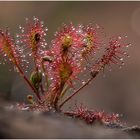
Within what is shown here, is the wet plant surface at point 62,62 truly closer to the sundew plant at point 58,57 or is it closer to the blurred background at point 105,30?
the sundew plant at point 58,57

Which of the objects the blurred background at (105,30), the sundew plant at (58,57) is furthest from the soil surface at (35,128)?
the blurred background at (105,30)

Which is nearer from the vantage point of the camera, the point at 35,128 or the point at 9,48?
the point at 35,128

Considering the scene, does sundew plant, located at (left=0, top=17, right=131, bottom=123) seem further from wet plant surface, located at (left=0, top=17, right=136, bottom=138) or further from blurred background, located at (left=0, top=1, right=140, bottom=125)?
blurred background, located at (left=0, top=1, right=140, bottom=125)

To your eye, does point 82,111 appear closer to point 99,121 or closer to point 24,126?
point 99,121

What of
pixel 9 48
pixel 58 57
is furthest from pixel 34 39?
pixel 58 57

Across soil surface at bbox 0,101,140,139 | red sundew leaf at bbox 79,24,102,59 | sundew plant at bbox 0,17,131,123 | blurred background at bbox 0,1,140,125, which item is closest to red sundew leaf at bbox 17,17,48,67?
sundew plant at bbox 0,17,131,123

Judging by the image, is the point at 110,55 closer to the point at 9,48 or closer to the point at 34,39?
the point at 34,39

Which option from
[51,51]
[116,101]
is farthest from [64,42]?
[116,101]
